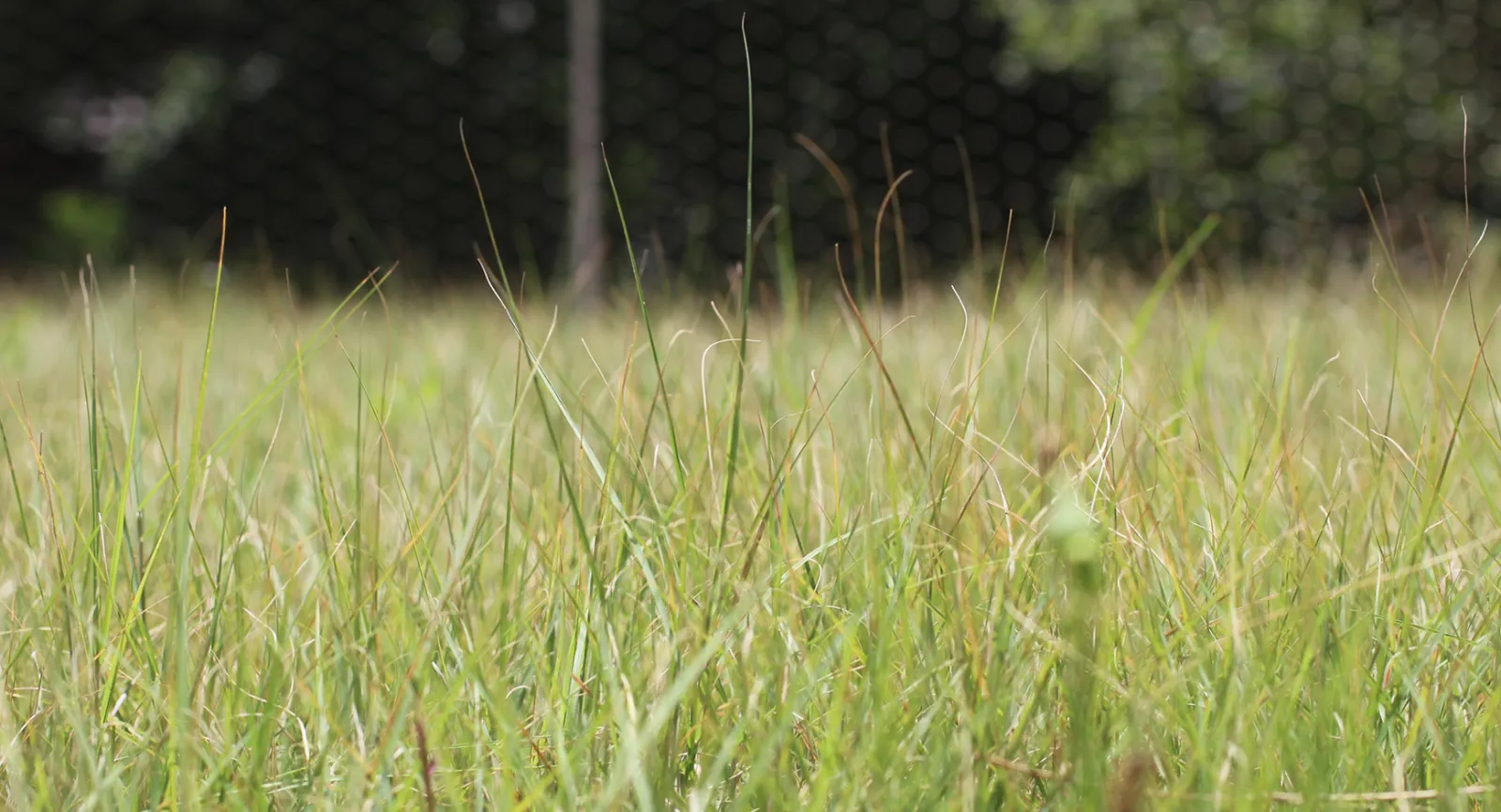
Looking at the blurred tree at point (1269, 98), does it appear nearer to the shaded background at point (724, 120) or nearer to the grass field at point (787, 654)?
the shaded background at point (724, 120)

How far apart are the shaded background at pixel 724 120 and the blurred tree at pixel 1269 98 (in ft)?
0.05

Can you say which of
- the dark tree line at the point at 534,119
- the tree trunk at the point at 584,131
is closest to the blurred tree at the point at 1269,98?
the dark tree line at the point at 534,119

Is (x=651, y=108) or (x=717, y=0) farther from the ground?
(x=717, y=0)

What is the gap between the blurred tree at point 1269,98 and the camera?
16.0 ft

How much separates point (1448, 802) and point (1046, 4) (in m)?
5.00

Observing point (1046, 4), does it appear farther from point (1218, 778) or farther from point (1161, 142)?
point (1218, 778)

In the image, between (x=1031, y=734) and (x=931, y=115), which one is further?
(x=931, y=115)

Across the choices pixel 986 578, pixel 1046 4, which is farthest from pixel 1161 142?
pixel 986 578

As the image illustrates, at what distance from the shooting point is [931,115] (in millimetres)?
5246

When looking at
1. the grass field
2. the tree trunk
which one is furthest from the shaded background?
the grass field

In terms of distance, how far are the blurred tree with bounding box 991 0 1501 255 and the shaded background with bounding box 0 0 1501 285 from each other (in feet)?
0.05

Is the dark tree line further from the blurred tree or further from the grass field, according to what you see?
the grass field

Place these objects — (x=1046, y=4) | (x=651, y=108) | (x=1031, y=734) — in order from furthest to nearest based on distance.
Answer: (x=651, y=108)
(x=1046, y=4)
(x=1031, y=734)

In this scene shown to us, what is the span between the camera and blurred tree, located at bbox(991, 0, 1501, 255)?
489cm
